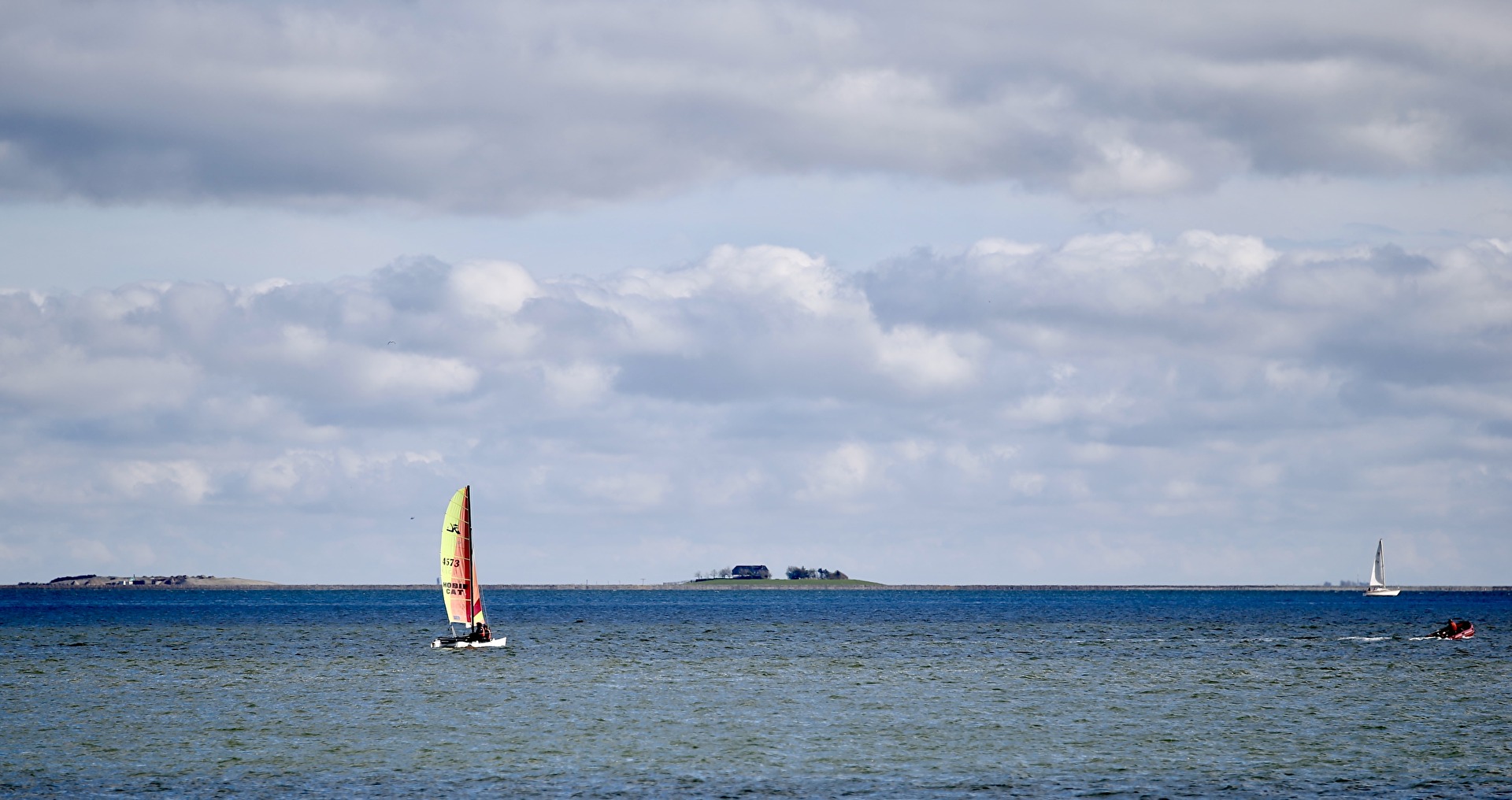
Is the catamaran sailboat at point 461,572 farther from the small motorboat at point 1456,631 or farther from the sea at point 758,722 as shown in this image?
the small motorboat at point 1456,631

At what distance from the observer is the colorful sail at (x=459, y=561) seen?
107m

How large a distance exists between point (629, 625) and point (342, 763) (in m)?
139

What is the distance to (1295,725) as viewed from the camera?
69.1 m

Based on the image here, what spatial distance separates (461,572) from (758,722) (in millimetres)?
46039

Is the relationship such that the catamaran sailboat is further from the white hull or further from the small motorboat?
the small motorboat

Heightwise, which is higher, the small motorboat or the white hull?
the white hull

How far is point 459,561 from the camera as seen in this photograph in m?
110

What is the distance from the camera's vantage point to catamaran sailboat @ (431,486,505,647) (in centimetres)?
10750

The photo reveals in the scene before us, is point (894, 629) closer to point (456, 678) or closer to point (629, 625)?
point (629, 625)

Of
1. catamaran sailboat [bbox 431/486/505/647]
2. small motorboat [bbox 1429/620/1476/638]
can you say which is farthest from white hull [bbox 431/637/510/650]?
small motorboat [bbox 1429/620/1476/638]

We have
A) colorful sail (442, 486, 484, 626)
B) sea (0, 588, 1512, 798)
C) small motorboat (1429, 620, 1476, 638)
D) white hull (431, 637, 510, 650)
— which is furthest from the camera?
small motorboat (1429, 620, 1476, 638)

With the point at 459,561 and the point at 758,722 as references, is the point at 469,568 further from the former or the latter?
the point at 758,722

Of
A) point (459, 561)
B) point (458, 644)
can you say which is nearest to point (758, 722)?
point (459, 561)

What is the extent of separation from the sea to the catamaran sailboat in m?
2.57
